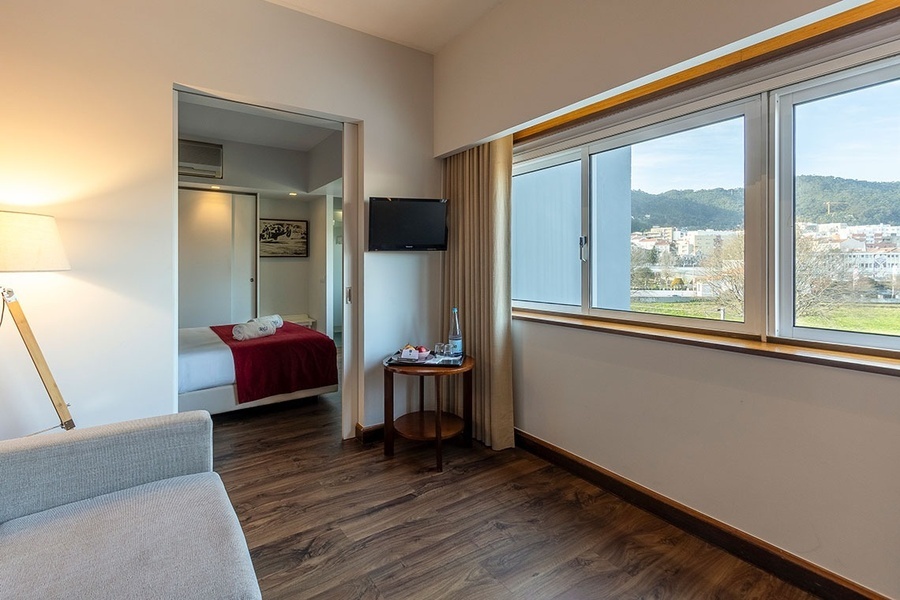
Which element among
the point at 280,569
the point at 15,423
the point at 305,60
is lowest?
the point at 280,569

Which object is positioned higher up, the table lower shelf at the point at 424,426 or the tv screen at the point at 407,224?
the tv screen at the point at 407,224

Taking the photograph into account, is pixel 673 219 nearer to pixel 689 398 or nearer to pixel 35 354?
pixel 689 398

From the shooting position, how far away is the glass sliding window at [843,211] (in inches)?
62.3

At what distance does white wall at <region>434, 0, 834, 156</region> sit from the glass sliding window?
0.49 m

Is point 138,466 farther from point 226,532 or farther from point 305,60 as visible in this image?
point 305,60

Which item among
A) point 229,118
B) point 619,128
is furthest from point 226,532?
point 229,118

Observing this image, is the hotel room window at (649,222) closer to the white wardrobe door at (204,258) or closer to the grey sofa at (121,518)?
the grey sofa at (121,518)

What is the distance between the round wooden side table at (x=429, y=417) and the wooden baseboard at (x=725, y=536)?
2.12 ft

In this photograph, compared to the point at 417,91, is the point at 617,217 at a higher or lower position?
lower

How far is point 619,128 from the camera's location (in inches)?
94.7

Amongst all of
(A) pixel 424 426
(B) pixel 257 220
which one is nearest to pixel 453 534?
(A) pixel 424 426

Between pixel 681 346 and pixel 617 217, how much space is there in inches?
34.8

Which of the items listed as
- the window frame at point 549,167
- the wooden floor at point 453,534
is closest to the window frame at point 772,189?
the window frame at point 549,167

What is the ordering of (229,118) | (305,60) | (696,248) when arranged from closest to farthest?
(696,248) < (305,60) < (229,118)
